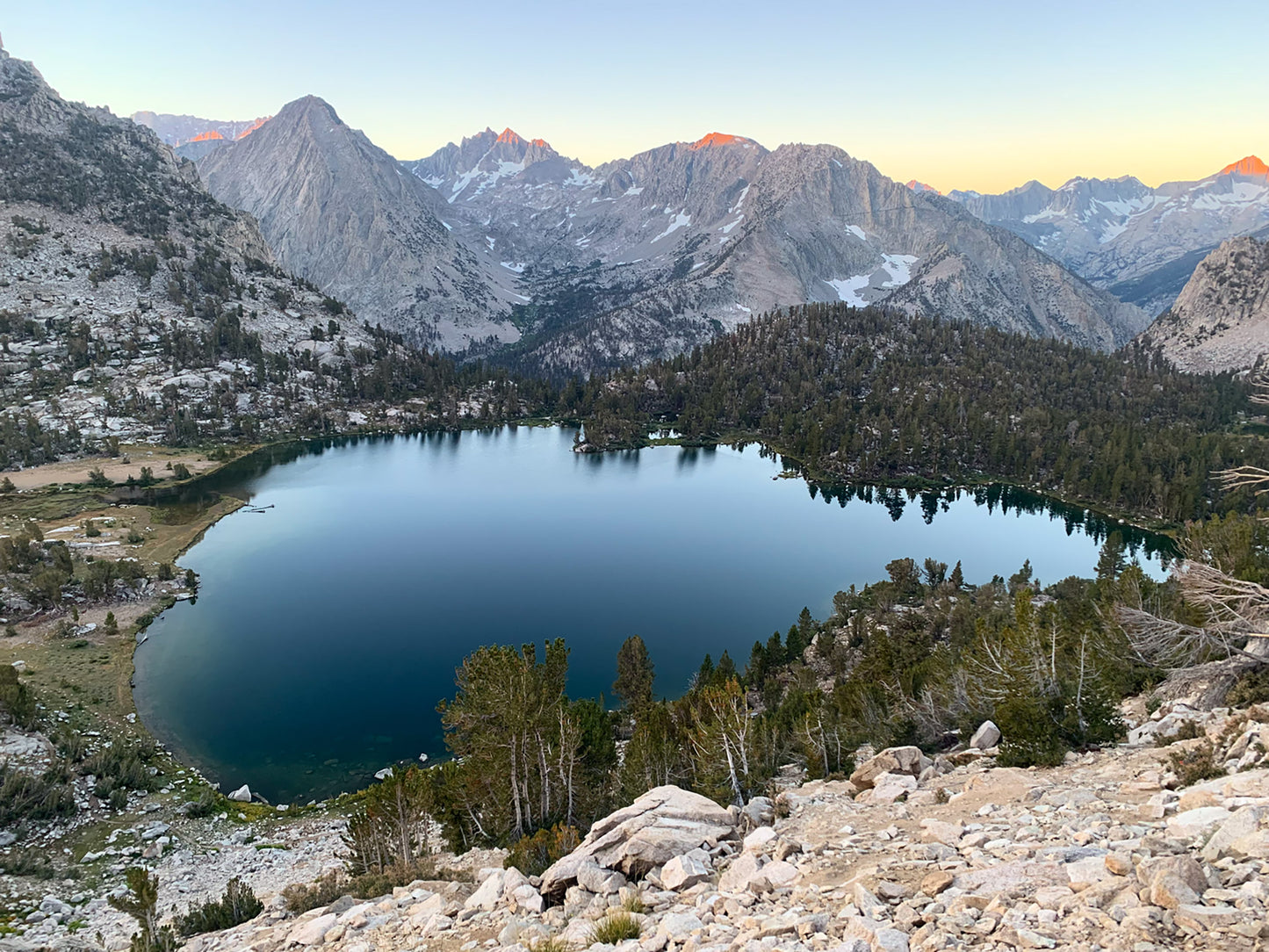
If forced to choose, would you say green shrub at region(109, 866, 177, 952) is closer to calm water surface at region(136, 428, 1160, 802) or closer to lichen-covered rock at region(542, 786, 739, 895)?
lichen-covered rock at region(542, 786, 739, 895)

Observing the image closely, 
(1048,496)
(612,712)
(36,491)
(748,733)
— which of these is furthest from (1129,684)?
(36,491)

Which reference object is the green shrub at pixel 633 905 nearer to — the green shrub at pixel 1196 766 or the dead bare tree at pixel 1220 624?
the green shrub at pixel 1196 766

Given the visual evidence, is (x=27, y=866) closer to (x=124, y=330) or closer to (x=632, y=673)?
(x=632, y=673)

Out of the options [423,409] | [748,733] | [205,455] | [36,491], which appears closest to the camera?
[748,733]

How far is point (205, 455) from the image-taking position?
12581 centimetres

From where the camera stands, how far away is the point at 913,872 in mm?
11344

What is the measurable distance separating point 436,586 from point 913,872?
216ft

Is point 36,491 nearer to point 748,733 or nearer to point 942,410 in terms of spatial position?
point 748,733

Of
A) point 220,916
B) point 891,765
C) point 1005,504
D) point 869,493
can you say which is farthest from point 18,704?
point 1005,504

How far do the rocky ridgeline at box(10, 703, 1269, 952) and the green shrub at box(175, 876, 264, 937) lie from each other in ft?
2.53

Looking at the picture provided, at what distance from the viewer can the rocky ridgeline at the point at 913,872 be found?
27.8ft

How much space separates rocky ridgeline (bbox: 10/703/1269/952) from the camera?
846 cm

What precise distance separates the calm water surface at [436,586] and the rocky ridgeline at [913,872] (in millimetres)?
27581

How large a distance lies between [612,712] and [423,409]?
14742 cm
